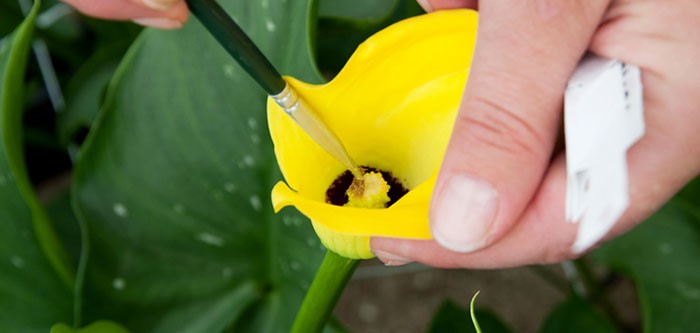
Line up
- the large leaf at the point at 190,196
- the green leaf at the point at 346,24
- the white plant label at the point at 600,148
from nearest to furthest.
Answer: the white plant label at the point at 600,148 → the large leaf at the point at 190,196 → the green leaf at the point at 346,24

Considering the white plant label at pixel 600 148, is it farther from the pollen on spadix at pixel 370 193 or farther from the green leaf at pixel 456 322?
the green leaf at pixel 456 322

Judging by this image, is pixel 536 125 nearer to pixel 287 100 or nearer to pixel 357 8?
pixel 287 100

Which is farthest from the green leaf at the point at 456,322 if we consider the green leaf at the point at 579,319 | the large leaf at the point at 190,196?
the large leaf at the point at 190,196

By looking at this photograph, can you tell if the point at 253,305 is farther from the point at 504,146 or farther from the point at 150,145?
the point at 504,146

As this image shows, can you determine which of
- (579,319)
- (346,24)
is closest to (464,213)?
(346,24)

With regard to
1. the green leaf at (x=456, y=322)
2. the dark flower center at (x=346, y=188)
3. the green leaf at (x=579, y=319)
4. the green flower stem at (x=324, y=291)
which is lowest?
the green leaf at (x=579, y=319)

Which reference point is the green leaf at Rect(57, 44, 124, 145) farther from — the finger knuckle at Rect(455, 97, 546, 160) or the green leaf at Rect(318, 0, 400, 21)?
the finger knuckle at Rect(455, 97, 546, 160)

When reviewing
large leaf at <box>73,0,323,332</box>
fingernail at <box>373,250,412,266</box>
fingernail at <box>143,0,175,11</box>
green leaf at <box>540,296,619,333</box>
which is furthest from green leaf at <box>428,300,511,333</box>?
fingernail at <box>143,0,175,11</box>
